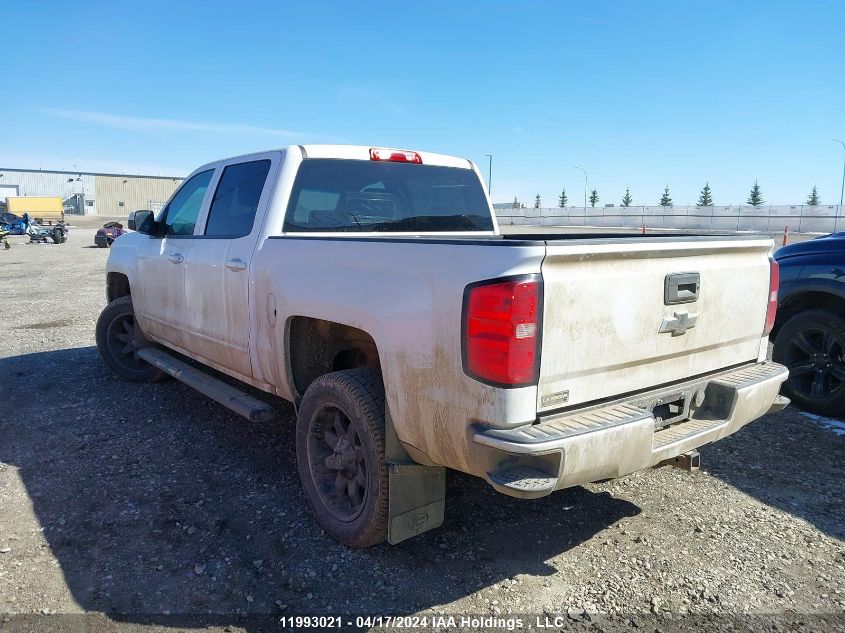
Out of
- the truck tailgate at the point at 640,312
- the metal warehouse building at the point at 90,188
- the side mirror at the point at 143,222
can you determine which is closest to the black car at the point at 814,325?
the truck tailgate at the point at 640,312

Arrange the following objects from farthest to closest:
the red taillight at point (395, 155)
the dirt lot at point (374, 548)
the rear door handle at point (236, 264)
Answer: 1. the red taillight at point (395, 155)
2. the rear door handle at point (236, 264)
3. the dirt lot at point (374, 548)

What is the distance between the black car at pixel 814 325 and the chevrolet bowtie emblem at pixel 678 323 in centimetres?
281

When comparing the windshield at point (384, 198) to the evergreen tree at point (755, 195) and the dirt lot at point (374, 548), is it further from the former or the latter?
the evergreen tree at point (755, 195)

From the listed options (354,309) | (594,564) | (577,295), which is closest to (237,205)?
(354,309)

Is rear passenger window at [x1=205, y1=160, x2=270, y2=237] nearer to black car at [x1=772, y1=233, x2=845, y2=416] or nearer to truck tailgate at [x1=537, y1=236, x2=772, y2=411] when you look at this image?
truck tailgate at [x1=537, y1=236, x2=772, y2=411]

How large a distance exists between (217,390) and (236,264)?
88 cm

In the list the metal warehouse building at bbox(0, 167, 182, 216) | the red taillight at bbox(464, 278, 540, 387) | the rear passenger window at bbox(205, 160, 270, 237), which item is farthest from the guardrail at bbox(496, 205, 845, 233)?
the metal warehouse building at bbox(0, 167, 182, 216)

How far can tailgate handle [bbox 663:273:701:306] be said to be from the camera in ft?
9.12

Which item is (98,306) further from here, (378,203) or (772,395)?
(772,395)

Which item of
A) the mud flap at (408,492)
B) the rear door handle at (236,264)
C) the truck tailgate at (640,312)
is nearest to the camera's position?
the truck tailgate at (640,312)

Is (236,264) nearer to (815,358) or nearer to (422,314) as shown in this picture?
(422,314)

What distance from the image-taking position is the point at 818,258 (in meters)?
5.24

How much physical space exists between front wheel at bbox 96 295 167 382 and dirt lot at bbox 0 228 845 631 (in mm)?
1131

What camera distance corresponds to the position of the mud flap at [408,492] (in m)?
2.87
